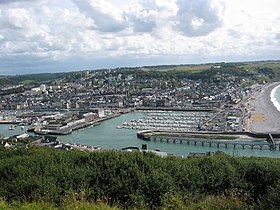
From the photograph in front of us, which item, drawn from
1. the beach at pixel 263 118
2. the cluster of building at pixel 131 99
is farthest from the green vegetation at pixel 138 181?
the cluster of building at pixel 131 99

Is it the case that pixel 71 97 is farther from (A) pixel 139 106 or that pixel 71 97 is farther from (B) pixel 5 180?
(B) pixel 5 180

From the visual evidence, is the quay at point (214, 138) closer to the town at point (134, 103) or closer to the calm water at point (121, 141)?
the calm water at point (121, 141)

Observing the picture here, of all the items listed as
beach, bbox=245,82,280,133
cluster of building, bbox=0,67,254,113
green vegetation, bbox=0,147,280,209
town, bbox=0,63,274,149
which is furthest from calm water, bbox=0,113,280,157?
green vegetation, bbox=0,147,280,209

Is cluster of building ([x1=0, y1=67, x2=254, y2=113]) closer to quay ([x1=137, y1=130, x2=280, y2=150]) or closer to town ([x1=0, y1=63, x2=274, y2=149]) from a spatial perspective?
town ([x1=0, y1=63, x2=274, y2=149])

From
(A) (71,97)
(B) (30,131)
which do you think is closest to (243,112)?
(B) (30,131)

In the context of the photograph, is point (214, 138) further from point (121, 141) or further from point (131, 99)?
point (131, 99)

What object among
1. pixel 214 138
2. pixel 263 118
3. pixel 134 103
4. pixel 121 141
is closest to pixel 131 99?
pixel 134 103
